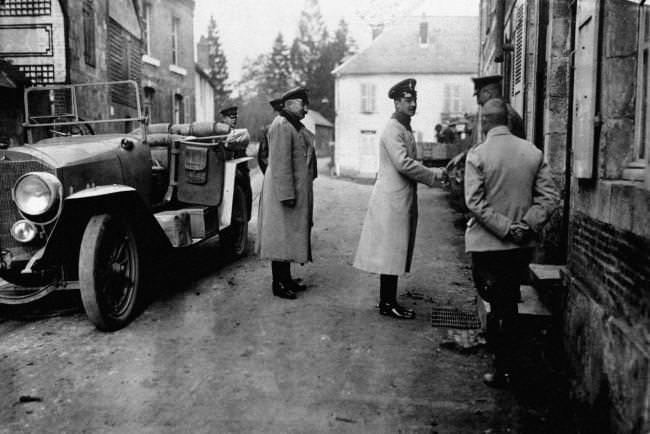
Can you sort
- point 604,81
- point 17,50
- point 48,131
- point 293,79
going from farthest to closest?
1. point 293,79
2. point 17,50
3. point 48,131
4. point 604,81

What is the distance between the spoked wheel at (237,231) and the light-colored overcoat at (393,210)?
9.66 feet

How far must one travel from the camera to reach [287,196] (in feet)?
19.5

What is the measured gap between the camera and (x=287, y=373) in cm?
414

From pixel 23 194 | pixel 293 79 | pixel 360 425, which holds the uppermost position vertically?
pixel 293 79

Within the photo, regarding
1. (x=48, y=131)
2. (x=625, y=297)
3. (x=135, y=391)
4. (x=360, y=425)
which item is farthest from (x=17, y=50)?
(x=625, y=297)

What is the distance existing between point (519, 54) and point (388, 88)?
1097 inches

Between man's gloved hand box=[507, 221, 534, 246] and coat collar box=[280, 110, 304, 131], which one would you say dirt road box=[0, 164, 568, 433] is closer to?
man's gloved hand box=[507, 221, 534, 246]

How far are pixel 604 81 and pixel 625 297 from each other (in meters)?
1.32

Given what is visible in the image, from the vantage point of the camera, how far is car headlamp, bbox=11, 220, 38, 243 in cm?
501

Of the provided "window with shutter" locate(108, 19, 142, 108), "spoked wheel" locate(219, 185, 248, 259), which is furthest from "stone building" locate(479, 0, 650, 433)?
"window with shutter" locate(108, 19, 142, 108)

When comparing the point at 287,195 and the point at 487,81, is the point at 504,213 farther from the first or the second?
the point at 287,195

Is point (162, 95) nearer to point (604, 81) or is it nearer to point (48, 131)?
point (48, 131)

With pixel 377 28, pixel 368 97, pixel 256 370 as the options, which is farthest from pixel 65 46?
pixel 377 28

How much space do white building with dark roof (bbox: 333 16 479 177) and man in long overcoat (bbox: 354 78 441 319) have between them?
28914 millimetres
